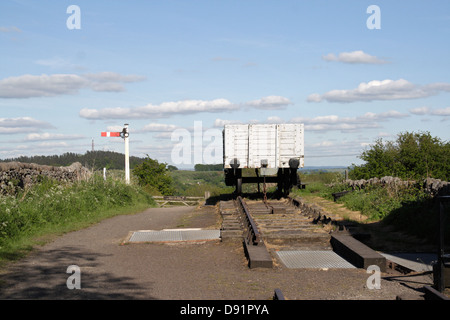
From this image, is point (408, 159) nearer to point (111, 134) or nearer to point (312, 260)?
point (111, 134)

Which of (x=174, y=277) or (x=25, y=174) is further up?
(x=25, y=174)

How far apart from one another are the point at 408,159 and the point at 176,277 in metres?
24.3

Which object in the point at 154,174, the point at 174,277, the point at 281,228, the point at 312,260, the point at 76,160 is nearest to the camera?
the point at 174,277

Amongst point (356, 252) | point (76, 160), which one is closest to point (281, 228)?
point (356, 252)

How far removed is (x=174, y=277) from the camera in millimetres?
6953

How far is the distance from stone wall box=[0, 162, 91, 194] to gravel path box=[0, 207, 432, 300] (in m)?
4.07

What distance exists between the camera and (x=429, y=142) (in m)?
29.6

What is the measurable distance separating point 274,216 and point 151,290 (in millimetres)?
7737

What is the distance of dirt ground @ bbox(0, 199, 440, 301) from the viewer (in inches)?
230

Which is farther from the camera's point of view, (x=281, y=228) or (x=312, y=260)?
(x=281, y=228)

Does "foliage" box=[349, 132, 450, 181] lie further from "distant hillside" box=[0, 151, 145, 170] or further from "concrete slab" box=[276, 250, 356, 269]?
"concrete slab" box=[276, 250, 356, 269]

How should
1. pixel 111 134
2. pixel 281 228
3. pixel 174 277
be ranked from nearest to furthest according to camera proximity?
pixel 174 277, pixel 281 228, pixel 111 134

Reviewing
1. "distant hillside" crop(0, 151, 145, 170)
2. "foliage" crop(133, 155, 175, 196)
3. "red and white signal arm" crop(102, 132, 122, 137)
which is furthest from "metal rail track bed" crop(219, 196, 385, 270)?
"foliage" crop(133, 155, 175, 196)

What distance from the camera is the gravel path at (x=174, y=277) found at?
586cm
